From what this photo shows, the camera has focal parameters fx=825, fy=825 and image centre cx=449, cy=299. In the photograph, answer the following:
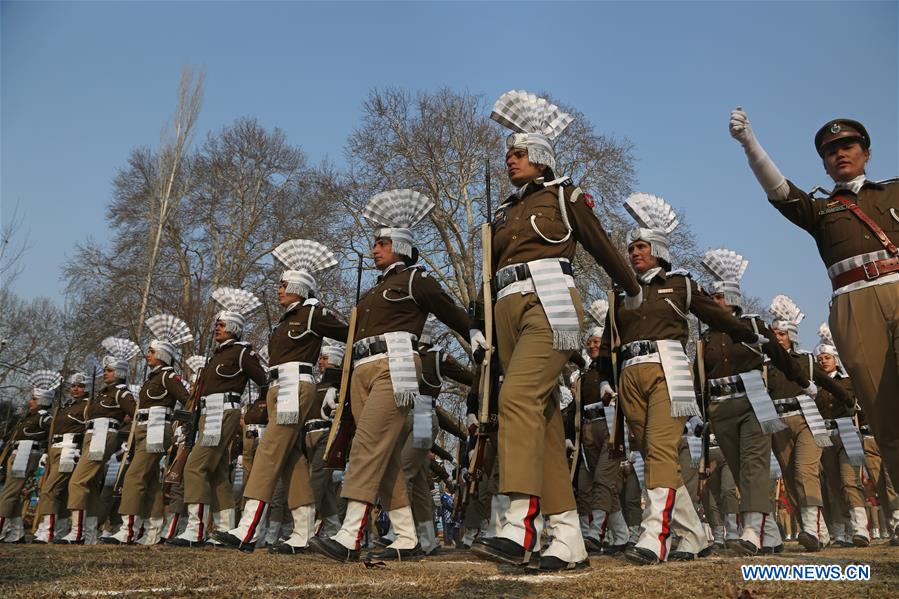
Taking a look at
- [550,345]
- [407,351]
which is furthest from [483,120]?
[550,345]

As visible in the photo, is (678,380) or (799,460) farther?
(799,460)

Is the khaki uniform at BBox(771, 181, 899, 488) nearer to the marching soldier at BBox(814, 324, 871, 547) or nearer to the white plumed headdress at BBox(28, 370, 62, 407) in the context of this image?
the marching soldier at BBox(814, 324, 871, 547)

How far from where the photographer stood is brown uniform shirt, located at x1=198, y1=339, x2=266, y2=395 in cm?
970

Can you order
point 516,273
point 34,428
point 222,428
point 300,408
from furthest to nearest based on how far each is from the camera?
1. point 34,428
2. point 222,428
3. point 300,408
4. point 516,273

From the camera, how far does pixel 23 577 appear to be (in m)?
4.58

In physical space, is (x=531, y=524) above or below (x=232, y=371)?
below

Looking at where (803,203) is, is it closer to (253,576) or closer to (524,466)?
(524,466)

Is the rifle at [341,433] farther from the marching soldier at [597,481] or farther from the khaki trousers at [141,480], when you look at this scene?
the khaki trousers at [141,480]

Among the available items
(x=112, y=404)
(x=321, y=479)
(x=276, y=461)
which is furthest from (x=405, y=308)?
(x=112, y=404)

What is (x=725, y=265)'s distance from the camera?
30.6 ft

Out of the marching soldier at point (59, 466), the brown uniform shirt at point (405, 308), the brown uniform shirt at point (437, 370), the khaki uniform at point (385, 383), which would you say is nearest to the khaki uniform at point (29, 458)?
the marching soldier at point (59, 466)

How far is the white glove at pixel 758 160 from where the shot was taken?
4.58m

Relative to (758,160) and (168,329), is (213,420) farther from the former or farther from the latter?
(758,160)

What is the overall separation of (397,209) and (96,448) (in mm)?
6654
